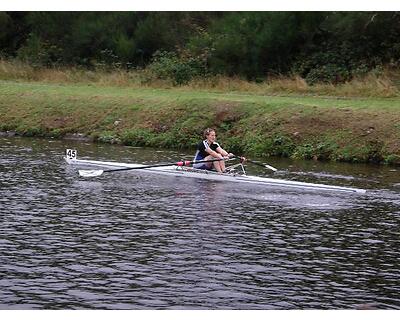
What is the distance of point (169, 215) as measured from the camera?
21.4 m

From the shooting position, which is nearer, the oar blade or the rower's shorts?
the oar blade

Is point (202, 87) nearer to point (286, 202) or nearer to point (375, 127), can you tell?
point (375, 127)

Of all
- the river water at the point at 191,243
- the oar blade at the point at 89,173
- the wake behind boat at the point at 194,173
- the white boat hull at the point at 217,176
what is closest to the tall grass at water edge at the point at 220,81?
the wake behind boat at the point at 194,173

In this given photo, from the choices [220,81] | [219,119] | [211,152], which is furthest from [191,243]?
[220,81]

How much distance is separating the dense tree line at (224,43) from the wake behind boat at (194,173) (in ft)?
65.3

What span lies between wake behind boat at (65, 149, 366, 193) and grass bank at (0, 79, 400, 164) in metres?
5.37

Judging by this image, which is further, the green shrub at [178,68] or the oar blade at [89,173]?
the green shrub at [178,68]

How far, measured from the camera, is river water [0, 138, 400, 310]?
14328 millimetres

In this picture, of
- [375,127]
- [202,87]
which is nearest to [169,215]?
[375,127]

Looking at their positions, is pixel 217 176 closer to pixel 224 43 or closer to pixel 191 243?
pixel 191 243

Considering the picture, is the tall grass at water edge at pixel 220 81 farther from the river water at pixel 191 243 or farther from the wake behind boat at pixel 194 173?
the river water at pixel 191 243

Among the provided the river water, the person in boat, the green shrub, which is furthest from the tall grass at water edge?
the person in boat

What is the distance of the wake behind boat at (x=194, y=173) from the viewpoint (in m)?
25.5

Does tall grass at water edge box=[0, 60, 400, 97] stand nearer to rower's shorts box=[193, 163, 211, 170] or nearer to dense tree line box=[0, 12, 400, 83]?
dense tree line box=[0, 12, 400, 83]
